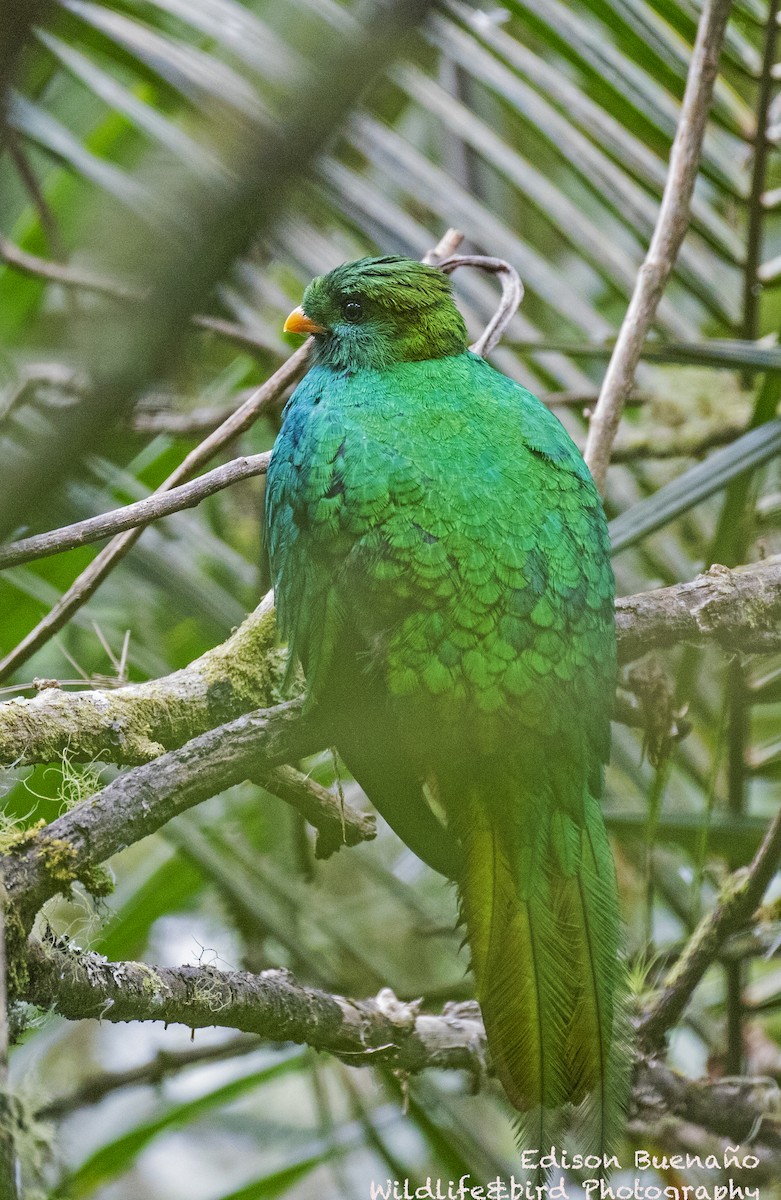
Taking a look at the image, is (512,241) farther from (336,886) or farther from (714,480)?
(336,886)

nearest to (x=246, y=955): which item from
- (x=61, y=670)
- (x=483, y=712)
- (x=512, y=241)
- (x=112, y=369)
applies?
(x=61, y=670)

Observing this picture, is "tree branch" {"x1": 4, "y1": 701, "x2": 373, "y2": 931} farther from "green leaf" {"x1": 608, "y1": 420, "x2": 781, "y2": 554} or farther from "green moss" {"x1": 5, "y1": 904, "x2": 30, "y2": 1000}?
"green leaf" {"x1": 608, "y1": 420, "x2": 781, "y2": 554}

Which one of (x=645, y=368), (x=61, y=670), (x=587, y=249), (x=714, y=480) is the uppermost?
(x=587, y=249)

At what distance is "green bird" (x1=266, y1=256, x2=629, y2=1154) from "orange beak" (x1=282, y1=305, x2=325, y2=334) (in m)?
0.49

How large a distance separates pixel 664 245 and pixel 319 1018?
210cm

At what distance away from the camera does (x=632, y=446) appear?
411 cm

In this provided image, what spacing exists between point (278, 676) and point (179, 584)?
0.75 metres

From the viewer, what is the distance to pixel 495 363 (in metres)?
3.88

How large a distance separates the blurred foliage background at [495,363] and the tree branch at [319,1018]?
16 cm

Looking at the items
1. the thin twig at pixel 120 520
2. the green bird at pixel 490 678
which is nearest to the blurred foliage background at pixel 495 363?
the green bird at pixel 490 678

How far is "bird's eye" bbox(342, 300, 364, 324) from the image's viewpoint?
3.02 metres

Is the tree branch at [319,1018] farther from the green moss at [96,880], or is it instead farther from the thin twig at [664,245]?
the thin twig at [664,245]

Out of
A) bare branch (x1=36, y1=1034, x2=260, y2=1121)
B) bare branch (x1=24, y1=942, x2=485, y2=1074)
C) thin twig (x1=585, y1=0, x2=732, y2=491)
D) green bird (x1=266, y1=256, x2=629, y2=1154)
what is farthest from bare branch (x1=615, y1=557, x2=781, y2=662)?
bare branch (x1=36, y1=1034, x2=260, y2=1121)

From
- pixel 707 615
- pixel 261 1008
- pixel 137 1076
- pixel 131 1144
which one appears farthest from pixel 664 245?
pixel 131 1144
